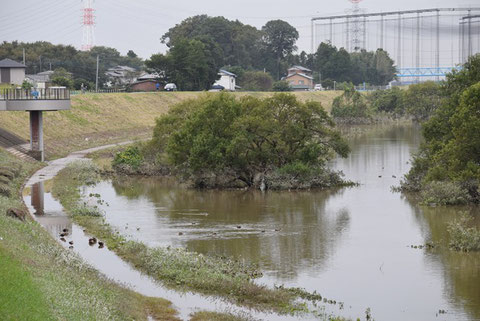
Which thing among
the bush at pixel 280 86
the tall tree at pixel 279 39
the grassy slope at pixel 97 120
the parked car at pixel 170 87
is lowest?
the grassy slope at pixel 97 120

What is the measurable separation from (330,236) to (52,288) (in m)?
13.8

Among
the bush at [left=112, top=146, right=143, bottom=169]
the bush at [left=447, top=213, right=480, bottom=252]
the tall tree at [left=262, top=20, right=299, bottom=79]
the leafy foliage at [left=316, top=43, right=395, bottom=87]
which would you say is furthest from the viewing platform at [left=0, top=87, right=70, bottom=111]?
the tall tree at [left=262, top=20, right=299, bottom=79]

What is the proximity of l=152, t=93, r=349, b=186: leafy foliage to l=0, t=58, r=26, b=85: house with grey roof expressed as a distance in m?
24.6

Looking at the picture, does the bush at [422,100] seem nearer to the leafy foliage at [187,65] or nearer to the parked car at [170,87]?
the leafy foliage at [187,65]

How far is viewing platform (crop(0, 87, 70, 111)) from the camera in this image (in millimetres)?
46344

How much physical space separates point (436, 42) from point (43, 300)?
146575 mm

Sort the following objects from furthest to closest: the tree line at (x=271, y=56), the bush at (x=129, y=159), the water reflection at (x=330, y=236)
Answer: the tree line at (x=271, y=56)
the bush at (x=129, y=159)
the water reflection at (x=330, y=236)

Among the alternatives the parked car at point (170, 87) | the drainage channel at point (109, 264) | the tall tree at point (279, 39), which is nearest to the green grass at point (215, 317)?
the drainage channel at point (109, 264)

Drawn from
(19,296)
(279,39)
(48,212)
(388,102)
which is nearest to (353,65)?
(279,39)

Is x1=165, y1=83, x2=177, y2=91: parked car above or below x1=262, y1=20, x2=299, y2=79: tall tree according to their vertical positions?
below

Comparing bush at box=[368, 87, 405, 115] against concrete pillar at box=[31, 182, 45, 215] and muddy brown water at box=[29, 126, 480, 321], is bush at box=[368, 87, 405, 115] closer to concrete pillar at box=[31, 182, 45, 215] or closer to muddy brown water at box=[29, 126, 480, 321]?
muddy brown water at box=[29, 126, 480, 321]

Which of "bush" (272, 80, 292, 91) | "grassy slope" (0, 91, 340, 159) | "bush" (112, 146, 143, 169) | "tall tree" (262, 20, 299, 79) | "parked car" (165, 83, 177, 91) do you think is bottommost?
"bush" (112, 146, 143, 169)

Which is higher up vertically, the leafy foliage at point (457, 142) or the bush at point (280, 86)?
the bush at point (280, 86)

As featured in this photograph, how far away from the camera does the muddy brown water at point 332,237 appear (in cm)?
2186
